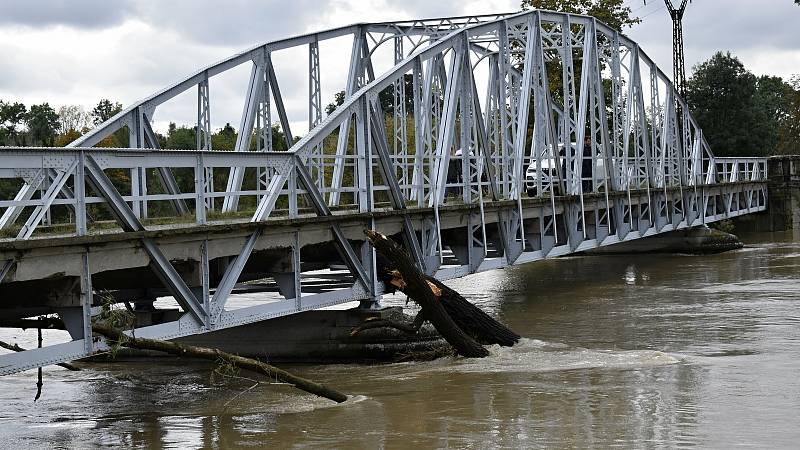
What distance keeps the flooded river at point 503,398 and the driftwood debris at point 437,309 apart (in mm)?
369

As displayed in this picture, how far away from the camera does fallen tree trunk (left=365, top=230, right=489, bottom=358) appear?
20844 mm

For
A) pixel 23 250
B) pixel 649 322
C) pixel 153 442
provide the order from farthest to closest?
1. pixel 649 322
2. pixel 153 442
3. pixel 23 250

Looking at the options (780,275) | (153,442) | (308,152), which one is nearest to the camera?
(153,442)

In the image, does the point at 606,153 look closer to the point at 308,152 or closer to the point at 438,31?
the point at 438,31

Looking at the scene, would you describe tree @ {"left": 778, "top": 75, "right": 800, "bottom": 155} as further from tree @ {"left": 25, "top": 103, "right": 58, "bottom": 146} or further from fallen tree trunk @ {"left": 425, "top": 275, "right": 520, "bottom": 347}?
fallen tree trunk @ {"left": 425, "top": 275, "right": 520, "bottom": 347}

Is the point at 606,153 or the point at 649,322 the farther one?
the point at 606,153

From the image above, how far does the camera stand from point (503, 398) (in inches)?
719

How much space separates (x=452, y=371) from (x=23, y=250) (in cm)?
867

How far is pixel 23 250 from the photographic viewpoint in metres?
14.0

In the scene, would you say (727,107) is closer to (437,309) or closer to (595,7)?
(595,7)

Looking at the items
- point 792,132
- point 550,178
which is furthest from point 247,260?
point 792,132

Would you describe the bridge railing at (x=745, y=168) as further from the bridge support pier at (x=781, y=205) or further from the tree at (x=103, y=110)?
the tree at (x=103, y=110)

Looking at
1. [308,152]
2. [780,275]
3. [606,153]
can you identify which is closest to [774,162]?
[780,275]

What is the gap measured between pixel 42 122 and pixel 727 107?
44.8 meters
